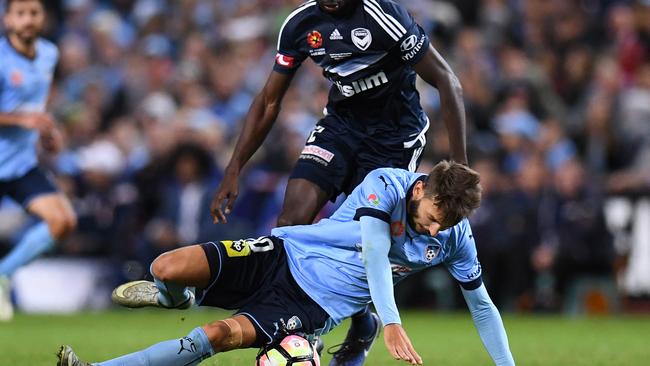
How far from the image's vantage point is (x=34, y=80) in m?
12.3

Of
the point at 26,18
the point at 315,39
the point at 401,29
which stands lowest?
the point at 26,18

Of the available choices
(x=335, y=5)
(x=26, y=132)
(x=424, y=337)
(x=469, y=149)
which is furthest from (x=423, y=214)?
(x=469, y=149)

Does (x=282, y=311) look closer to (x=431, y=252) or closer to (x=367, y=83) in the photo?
(x=431, y=252)

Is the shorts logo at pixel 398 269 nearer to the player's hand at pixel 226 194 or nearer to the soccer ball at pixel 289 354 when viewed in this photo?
the soccer ball at pixel 289 354

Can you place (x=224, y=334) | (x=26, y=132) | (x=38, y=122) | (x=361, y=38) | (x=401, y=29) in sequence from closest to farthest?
(x=224, y=334)
(x=401, y=29)
(x=361, y=38)
(x=38, y=122)
(x=26, y=132)

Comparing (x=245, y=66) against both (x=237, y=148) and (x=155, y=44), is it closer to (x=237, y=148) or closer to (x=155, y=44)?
(x=155, y=44)

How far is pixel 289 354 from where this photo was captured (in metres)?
6.75

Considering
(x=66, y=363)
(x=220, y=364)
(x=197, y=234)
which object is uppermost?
(x=66, y=363)

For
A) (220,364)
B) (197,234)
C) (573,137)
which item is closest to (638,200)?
(573,137)

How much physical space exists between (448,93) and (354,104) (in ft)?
2.48

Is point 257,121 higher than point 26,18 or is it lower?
higher

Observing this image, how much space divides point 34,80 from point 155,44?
24.2 ft

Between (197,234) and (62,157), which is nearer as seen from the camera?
(197,234)

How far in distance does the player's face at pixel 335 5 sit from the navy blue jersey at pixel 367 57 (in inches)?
2.4
